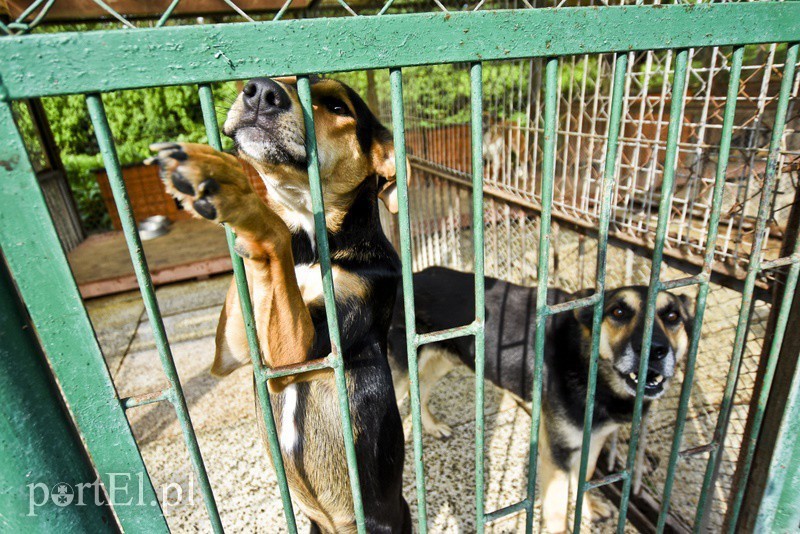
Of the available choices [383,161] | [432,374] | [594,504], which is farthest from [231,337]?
[594,504]

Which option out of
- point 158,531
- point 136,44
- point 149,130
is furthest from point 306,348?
point 149,130

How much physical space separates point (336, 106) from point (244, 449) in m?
2.80

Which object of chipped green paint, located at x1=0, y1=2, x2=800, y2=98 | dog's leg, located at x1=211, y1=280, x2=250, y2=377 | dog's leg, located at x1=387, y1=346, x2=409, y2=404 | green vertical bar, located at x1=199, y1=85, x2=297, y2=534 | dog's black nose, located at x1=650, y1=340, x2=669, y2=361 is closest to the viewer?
chipped green paint, located at x1=0, y1=2, x2=800, y2=98

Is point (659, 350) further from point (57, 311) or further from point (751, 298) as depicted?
point (57, 311)

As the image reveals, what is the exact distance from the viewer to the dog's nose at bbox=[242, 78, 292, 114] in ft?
4.55

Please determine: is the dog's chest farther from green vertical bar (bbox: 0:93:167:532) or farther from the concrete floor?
the concrete floor

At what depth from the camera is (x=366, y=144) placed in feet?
6.48

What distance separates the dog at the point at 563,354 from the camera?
2.55m

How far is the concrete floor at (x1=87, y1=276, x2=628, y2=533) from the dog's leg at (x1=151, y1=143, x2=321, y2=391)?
2029mm

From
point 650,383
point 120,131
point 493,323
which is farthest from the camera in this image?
point 120,131

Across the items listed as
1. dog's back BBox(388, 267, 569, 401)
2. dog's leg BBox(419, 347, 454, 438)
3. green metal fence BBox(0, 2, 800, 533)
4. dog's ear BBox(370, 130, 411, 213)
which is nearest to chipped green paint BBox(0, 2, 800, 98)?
green metal fence BBox(0, 2, 800, 533)

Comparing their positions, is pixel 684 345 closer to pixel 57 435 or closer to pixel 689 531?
pixel 689 531

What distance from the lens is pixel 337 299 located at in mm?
1661

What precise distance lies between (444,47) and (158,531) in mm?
→ 1418
